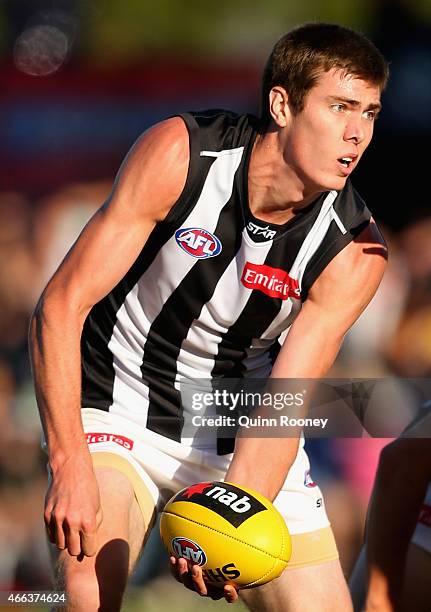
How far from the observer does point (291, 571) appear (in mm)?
3635

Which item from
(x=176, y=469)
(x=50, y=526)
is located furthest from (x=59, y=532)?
(x=176, y=469)

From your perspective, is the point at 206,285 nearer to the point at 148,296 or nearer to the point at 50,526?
the point at 148,296

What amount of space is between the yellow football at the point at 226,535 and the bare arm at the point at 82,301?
285 millimetres

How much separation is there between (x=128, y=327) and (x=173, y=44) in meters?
3.07

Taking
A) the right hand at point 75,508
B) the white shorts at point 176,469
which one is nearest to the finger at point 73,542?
the right hand at point 75,508

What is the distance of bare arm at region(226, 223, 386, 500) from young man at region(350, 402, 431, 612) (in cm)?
57

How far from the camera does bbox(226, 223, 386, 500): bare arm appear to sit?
363 centimetres

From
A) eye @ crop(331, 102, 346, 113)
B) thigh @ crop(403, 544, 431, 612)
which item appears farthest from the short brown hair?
thigh @ crop(403, 544, 431, 612)

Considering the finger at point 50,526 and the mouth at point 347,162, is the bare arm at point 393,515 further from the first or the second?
the finger at point 50,526

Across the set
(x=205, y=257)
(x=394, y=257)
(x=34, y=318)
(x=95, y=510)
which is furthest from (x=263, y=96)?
(x=394, y=257)

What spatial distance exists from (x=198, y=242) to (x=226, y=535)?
106 cm

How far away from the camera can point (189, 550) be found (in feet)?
10.5

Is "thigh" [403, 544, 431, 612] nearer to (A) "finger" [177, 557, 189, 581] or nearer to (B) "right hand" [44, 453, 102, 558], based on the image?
(A) "finger" [177, 557, 189, 581]

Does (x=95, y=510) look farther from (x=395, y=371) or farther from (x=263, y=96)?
(x=395, y=371)
